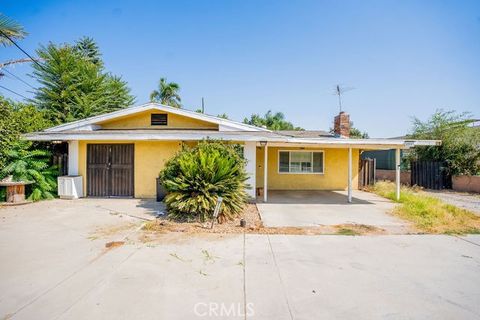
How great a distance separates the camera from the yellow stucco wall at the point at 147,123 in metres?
11.0

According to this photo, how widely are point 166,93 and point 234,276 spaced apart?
28289 millimetres

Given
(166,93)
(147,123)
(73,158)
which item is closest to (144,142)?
(147,123)

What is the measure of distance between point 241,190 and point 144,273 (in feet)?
12.2

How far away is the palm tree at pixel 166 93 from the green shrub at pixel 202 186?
23805mm

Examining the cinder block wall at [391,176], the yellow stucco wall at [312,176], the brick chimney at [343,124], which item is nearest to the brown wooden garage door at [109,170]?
the yellow stucco wall at [312,176]

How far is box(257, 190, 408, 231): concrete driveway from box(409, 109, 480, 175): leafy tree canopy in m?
6.87

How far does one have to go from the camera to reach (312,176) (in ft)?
43.8

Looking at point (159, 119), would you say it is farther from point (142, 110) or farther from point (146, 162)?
point (146, 162)

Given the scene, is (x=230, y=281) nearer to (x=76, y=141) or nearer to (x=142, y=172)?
(x=142, y=172)

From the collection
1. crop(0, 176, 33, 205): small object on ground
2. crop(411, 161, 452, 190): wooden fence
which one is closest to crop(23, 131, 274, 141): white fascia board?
crop(0, 176, 33, 205): small object on ground

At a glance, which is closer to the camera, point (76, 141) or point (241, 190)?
point (241, 190)

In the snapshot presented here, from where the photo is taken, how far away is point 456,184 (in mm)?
13828

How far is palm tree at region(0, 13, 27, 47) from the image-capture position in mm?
6749

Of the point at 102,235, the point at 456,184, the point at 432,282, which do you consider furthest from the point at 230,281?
the point at 456,184
